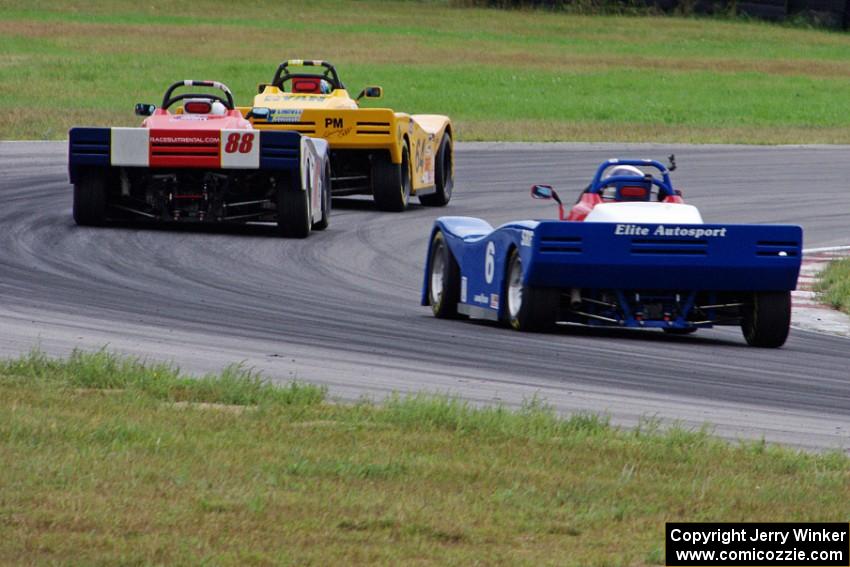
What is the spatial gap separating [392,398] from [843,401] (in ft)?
7.99

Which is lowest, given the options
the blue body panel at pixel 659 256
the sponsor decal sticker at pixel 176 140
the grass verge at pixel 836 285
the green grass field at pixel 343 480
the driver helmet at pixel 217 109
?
the grass verge at pixel 836 285

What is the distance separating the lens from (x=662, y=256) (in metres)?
10.2

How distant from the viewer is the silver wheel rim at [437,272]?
11844 mm

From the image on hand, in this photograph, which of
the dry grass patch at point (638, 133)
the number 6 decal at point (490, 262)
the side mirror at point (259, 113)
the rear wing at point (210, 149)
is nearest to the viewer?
the number 6 decal at point (490, 262)

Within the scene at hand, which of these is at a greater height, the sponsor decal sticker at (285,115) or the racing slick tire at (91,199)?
the sponsor decal sticker at (285,115)

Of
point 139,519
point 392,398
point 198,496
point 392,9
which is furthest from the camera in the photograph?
point 392,9

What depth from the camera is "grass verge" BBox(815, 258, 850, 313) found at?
→ 12.9 meters

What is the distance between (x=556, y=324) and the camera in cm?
1115

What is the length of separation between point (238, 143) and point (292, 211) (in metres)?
0.89

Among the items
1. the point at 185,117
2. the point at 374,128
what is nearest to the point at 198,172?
the point at 185,117

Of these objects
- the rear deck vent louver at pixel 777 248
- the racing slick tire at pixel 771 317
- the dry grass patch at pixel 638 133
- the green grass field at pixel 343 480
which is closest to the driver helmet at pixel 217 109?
the racing slick tire at pixel 771 317

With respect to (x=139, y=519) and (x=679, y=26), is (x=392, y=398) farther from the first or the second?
(x=679, y=26)

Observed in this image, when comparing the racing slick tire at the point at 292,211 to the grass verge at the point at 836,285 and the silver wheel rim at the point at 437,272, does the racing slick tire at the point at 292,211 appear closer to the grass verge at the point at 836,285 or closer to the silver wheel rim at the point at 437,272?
the silver wheel rim at the point at 437,272

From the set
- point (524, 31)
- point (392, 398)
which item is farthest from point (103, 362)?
point (524, 31)
